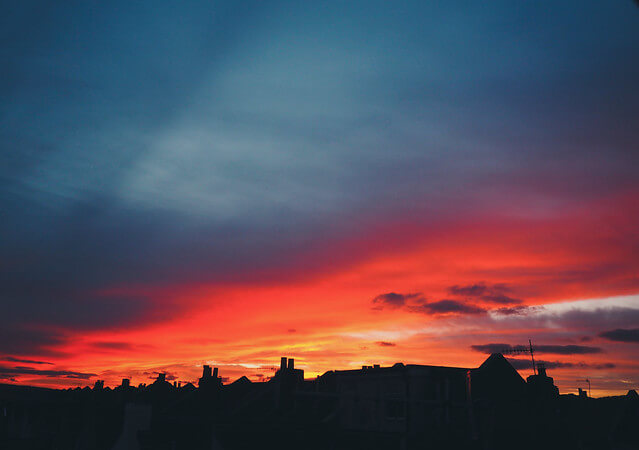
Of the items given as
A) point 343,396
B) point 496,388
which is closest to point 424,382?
point 496,388

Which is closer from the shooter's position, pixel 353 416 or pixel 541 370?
pixel 353 416

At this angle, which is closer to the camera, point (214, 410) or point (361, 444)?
point (361, 444)

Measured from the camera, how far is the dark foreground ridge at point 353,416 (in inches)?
923

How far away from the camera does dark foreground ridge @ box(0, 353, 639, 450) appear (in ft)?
76.9

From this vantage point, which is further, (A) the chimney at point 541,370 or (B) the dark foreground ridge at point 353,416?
(A) the chimney at point 541,370

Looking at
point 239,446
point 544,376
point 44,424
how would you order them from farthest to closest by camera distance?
point 44,424 < point 544,376 < point 239,446

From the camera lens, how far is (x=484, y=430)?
23.5m

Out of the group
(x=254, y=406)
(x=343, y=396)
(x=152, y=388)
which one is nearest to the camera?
(x=343, y=396)

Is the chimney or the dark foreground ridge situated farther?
the chimney

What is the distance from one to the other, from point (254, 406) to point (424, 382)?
1013 centimetres

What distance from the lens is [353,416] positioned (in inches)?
Result: 1127

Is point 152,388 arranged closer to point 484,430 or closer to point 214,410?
point 214,410

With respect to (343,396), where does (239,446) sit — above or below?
below

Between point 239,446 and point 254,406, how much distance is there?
4.23 m
